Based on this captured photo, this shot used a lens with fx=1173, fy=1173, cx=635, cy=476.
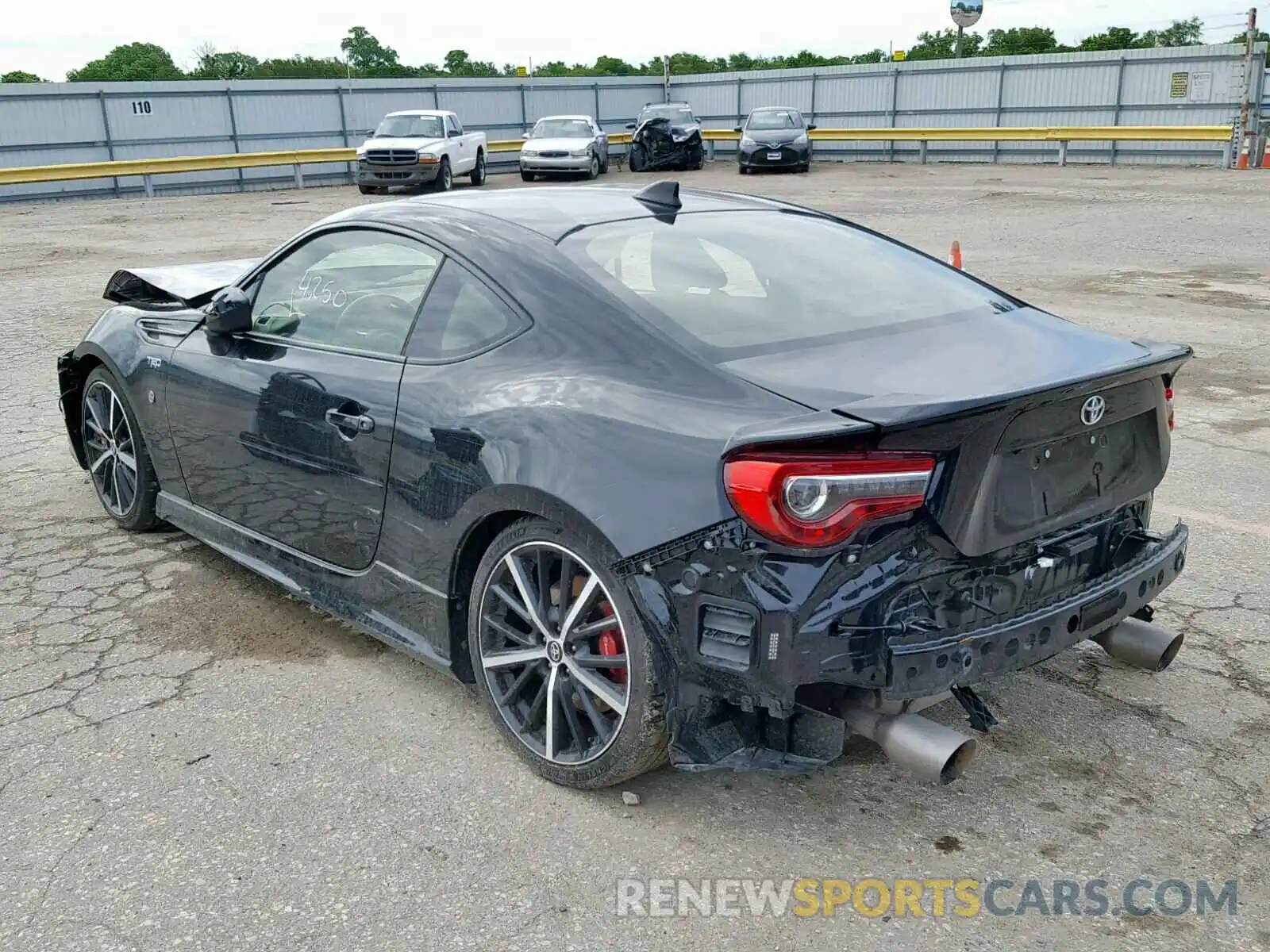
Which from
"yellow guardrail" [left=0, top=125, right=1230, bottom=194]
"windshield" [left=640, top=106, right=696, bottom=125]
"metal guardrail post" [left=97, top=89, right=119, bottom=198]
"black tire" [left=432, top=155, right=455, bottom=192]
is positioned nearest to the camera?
"black tire" [left=432, top=155, right=455, bottom=192]

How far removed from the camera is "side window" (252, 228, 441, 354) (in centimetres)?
374

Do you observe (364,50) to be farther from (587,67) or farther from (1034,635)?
(1034,635)

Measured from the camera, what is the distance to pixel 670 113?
1211 inches

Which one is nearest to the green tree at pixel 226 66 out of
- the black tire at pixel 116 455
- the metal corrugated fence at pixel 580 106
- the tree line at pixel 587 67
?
the tree line at pixel 587 67

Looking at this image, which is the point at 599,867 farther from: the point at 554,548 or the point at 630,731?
the point at 554,548

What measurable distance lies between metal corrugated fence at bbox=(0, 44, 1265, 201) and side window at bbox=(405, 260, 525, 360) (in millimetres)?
27512

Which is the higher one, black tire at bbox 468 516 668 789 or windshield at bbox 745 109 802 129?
windshield at bbox 745 109 802 129

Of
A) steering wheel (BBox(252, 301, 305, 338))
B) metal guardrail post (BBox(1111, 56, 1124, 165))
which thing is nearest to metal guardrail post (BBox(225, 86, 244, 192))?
metal guardrail post (BBox(1111, 56, 1124, 165))

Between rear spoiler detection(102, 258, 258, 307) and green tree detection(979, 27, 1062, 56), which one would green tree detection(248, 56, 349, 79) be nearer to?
green tree detection(979, 27, 1062, 56)

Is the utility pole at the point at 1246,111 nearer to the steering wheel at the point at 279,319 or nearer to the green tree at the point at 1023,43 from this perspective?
the steering wheel at the point at 279,319

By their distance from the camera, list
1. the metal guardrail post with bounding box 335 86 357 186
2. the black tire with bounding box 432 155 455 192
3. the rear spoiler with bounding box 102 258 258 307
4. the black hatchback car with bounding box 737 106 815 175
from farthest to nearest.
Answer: the metal guardrail post with bounding box 335 86 357 186 → the black hatchback car with bounding box 737 106 815 175 → the black tire with bounding box 432 155 455 192 → the rear spoiler with bounding box 102 258 258 307

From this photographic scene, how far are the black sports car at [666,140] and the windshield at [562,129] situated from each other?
2.30 meters

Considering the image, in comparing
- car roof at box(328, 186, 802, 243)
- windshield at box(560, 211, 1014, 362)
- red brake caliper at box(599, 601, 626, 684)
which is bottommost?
red brake caliper at box(599, 601, 626, 684)

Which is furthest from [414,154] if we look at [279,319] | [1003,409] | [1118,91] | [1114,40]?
[1114,40]
